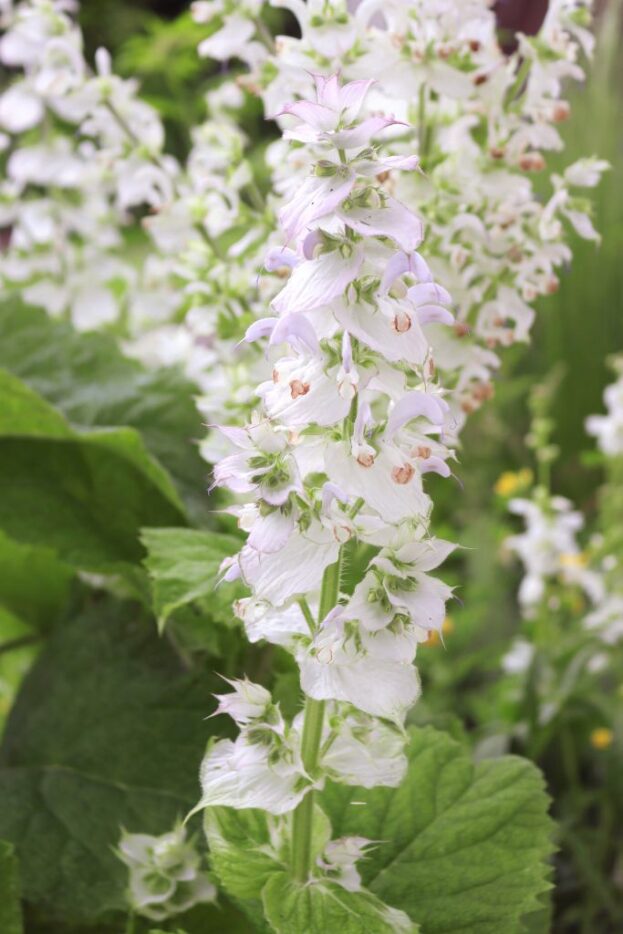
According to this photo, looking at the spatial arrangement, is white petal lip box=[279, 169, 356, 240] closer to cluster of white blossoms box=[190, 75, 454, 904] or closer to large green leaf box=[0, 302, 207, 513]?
cluster of white blossoms box=[190, 75, 454, 904]

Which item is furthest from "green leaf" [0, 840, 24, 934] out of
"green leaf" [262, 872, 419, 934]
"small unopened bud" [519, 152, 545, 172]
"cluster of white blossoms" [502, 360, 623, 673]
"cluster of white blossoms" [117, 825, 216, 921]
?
"cluster of white blossoms" [502, 360, 623, 673]

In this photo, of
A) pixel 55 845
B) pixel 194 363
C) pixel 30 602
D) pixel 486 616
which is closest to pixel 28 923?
pixel 55 845

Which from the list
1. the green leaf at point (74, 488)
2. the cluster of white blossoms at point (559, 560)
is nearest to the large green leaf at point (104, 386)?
the green leaf at point (74, 488)

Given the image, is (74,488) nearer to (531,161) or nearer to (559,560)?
(531,161)

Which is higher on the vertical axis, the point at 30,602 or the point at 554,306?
the point at 30,602

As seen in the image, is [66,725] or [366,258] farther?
[66,725]

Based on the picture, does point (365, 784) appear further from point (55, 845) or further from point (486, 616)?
point (486, 616)
